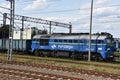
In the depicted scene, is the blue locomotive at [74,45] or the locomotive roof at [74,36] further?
the locomotive roof at [74,36]

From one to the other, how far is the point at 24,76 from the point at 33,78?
0.86 m

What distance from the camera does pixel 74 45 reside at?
3738 cm

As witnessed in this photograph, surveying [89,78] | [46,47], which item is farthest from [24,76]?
[46,47]

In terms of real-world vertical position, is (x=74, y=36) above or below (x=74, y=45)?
above

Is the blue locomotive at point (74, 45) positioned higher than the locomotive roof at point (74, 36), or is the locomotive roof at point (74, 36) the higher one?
the locomotive roof at point (74, 36)

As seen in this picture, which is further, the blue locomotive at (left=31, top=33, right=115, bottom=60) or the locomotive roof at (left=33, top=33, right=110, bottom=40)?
the locomotive roof at (left=33, top=33, right=110, bottom=40)

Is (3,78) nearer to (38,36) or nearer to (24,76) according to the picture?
(24,76)

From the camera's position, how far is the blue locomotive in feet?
114

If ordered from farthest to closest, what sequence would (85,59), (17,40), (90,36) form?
(17,40) → (85,59) → (90,36)

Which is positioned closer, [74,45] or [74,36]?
[74,45]

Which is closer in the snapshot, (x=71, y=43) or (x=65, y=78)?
(x=65, y=78)

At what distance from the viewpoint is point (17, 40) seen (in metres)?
47.4

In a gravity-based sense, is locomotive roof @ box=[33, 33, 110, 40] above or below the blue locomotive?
above

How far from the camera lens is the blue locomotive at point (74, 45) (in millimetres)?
34634
